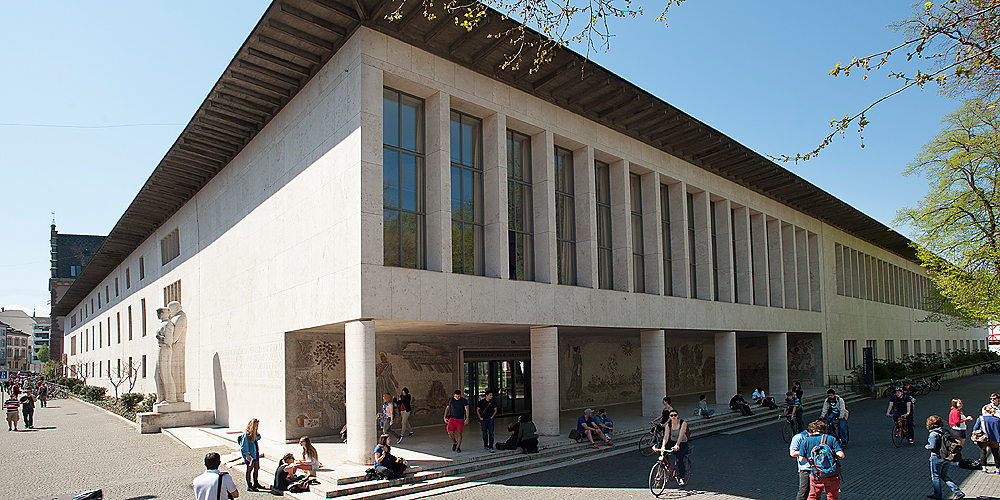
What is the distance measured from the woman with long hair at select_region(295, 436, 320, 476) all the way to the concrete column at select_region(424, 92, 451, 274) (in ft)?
16.0

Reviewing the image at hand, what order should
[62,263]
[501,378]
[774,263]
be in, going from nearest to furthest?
1. [501,378]
2. [774,263]
3. [62,263]

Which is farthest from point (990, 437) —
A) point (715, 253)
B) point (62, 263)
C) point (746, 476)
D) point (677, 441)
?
point (62, 263)

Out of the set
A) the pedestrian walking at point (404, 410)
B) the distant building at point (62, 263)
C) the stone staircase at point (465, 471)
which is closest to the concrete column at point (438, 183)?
the stone staircase at point (465, 471)

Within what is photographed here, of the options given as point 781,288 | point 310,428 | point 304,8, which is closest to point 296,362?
point 310,428

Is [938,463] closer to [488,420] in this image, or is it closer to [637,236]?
[488,420]

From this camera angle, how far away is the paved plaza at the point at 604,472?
38.3ft

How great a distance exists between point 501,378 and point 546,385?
248 inches

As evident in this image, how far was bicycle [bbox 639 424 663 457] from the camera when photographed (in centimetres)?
1485

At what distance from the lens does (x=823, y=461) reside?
8.52m

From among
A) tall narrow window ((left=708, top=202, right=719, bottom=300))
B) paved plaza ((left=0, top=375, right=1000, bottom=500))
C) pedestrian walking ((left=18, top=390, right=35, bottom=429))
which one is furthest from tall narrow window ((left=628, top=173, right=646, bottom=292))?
pedestrian walking ((left=18, top=390, right=35, bottom=429))

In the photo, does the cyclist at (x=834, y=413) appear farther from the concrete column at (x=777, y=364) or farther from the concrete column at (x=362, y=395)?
the concrete column at (x=777, y=364)

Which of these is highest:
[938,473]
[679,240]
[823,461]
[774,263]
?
[679,240]

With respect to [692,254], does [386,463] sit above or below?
below

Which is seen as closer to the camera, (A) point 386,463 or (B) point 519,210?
(A) point 386,463
